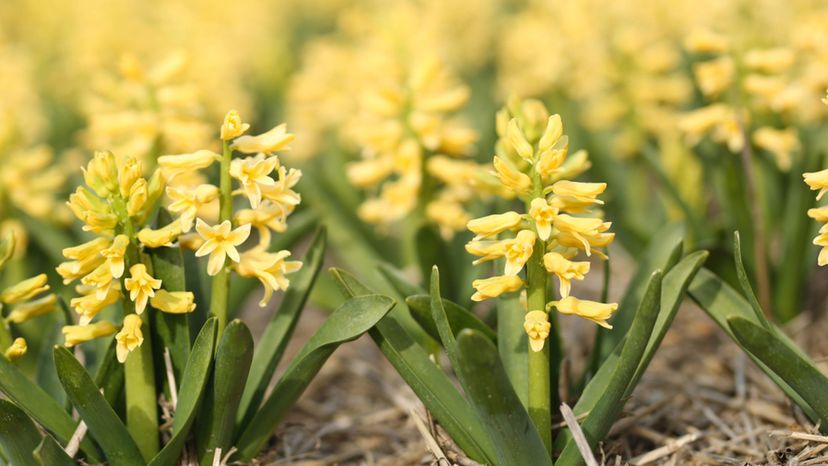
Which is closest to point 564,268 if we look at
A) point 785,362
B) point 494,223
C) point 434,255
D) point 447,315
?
point 494,223

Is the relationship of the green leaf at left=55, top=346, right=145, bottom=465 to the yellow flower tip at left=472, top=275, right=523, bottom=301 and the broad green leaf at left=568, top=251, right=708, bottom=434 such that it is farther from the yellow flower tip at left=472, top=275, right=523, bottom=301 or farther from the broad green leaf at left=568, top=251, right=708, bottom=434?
the broad green leaf at left=568, top=251, right=708, bottom=434

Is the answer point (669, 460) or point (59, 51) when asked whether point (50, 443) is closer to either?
point (669, 460)

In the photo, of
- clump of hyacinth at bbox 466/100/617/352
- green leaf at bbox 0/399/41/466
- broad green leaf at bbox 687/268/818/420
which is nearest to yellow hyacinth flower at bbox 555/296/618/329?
clump of hyacinth at bbox 466/100/617/352

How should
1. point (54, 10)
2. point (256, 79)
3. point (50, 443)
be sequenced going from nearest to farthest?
point (50, 443)
point (256, 79)
point (54, 10)

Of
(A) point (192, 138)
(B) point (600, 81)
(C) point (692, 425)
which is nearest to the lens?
(C) point (692, 425)

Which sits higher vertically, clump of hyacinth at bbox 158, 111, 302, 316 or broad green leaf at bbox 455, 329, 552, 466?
clump of hyacinth at bbox 158, 111, 302, 316

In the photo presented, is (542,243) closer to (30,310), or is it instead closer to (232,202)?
(232,202)

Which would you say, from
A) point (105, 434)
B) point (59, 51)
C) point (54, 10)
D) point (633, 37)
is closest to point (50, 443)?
point (105, 434)
